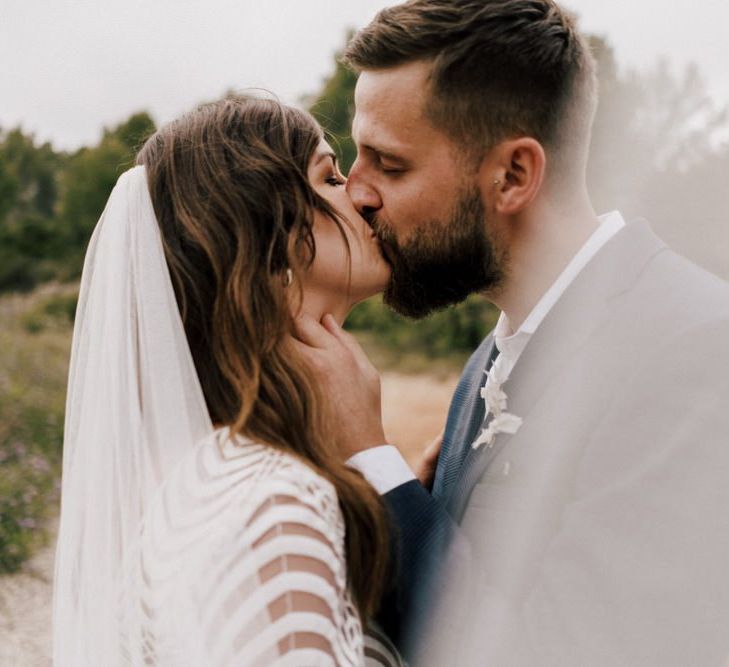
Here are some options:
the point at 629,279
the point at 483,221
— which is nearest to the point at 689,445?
the point at 629,279

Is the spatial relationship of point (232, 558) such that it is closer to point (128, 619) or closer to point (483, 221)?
point (128, 619)

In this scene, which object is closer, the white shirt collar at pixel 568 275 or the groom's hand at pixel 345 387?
the groom's hand at pixel 345 387

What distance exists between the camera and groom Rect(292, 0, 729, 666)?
1832 millimetres

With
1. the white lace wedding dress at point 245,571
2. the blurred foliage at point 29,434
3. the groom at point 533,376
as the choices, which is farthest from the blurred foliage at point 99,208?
the white lace wedding dress at point 245,571

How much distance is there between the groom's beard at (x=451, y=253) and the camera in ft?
8.24

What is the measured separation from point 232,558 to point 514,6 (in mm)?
1713

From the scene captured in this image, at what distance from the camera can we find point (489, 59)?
7.98 feet

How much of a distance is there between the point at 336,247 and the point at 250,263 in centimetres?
30

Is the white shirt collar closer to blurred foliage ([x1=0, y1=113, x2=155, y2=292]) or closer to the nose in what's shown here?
the nose

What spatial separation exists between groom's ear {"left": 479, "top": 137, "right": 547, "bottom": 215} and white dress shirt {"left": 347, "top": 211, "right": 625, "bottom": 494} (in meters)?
0.22

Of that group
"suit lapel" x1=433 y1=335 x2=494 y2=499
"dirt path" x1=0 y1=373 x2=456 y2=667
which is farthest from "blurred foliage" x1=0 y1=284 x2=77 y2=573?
"suit lapel" x1=433 y1=335 x2=494 y2=499

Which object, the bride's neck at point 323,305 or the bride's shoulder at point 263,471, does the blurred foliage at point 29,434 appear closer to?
the bride's neck at point 323,305

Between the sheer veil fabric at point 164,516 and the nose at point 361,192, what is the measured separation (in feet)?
2.00

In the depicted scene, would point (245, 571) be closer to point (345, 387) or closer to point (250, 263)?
point (345, 387)
